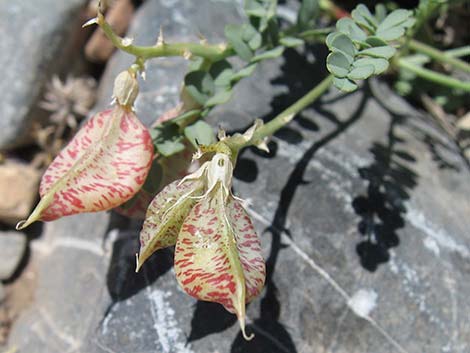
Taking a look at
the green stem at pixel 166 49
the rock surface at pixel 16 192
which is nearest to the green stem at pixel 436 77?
the green stem at pixel 166 49

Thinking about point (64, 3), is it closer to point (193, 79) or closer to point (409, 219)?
point (193, 79)

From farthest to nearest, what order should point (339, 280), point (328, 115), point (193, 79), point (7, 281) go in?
point (7, 281), point (328, 115), point (339, 280), point (193, 79)

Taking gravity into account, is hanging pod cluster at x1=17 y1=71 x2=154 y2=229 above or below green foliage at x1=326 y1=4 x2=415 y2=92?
below

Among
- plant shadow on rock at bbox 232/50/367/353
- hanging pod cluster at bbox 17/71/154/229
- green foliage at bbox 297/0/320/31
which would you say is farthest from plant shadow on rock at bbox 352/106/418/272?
hanging pod cluster at bbox 17/71/154/229

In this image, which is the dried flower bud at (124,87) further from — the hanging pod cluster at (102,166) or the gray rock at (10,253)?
the gray rock at (10,253)

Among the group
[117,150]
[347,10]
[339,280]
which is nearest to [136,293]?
[117,150]

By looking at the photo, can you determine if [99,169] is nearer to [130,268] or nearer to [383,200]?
[130,268]

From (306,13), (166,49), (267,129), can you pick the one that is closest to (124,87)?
(166,49)

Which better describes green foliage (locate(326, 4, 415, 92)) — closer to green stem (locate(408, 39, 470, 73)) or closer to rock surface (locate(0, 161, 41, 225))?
green stem (locate(408, 39, 470, 73))
